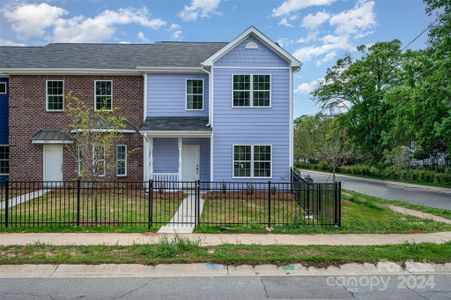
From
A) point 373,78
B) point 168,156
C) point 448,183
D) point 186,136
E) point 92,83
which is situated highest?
point 373,78

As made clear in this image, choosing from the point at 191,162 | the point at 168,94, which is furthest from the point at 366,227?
the point at 168,94

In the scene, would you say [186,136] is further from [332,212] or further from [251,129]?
[332,212]

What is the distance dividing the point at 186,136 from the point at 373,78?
27882mm

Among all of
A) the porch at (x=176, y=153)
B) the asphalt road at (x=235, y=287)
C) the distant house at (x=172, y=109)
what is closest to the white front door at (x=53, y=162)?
the distant house at (x=172, y=109)

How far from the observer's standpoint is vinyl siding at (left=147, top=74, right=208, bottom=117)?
17.1 m

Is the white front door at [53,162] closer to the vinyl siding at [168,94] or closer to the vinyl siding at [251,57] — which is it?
the vinyl siding at [168,94]

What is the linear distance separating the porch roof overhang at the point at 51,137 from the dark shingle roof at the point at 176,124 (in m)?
4.71

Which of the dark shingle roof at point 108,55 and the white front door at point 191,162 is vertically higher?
the dark shingle roof at point 108,55

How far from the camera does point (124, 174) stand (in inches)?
689

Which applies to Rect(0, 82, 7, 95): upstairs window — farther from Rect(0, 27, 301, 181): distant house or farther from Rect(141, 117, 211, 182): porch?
Rect(141, 117, 211, 182): porch

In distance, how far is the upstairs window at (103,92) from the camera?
17.8m

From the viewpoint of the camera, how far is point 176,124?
16.2 metres

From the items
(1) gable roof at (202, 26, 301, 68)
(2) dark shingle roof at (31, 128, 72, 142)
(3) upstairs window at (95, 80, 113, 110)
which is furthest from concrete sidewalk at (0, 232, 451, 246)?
(3) upstairs window at (95, 80, 113, 110)

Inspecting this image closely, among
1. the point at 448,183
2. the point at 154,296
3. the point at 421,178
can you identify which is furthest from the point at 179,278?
the point at 421,178
